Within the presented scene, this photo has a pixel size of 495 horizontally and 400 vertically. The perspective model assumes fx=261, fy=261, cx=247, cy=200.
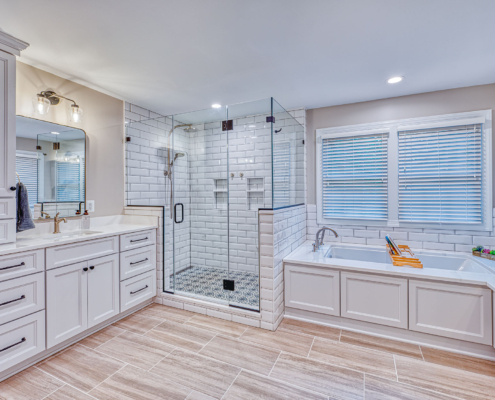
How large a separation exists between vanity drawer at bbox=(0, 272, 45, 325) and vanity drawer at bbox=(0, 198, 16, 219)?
1.64 feet

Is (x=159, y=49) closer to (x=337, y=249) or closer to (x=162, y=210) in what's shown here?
(x=162, y=210)

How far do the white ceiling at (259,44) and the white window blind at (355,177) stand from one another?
2.05 ft

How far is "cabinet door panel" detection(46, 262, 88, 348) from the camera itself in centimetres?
196

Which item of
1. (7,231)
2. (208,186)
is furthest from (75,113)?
(208,186)

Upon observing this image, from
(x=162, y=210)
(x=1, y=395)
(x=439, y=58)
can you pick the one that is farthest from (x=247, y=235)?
(x=439, y=58)

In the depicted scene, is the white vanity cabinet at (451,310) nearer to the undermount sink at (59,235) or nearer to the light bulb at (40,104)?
the undermount sink at (59,235)

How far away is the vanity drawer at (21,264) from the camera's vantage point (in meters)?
1.72

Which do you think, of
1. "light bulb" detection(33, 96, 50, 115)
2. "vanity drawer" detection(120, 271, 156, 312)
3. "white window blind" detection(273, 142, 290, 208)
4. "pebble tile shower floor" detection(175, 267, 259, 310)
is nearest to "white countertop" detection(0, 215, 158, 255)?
"vanity drawer" detection(120, 271, 156, 312)

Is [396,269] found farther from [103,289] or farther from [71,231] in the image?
[71,231]

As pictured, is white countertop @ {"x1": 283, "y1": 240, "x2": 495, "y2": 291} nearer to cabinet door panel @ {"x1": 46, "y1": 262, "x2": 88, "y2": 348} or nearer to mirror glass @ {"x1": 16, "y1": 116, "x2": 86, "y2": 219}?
cabinet door panel @ {"x1": 46, "y1": 262, "x2": 88, "y2": 348}

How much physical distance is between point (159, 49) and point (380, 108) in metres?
2.57

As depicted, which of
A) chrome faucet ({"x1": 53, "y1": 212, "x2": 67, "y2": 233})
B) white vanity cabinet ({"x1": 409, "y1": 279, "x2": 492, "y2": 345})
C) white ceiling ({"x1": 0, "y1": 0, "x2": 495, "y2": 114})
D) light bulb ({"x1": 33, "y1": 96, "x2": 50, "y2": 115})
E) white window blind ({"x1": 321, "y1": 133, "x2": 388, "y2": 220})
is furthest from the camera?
white window blind ({"x1": 321, "y1": 133, "x2": 388, "y2": 220})

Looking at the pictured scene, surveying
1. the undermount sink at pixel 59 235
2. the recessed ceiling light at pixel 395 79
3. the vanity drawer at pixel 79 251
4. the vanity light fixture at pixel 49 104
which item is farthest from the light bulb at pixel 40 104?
the recessed ceiling light at pixel 395 79

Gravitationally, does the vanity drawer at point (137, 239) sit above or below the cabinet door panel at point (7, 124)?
below
